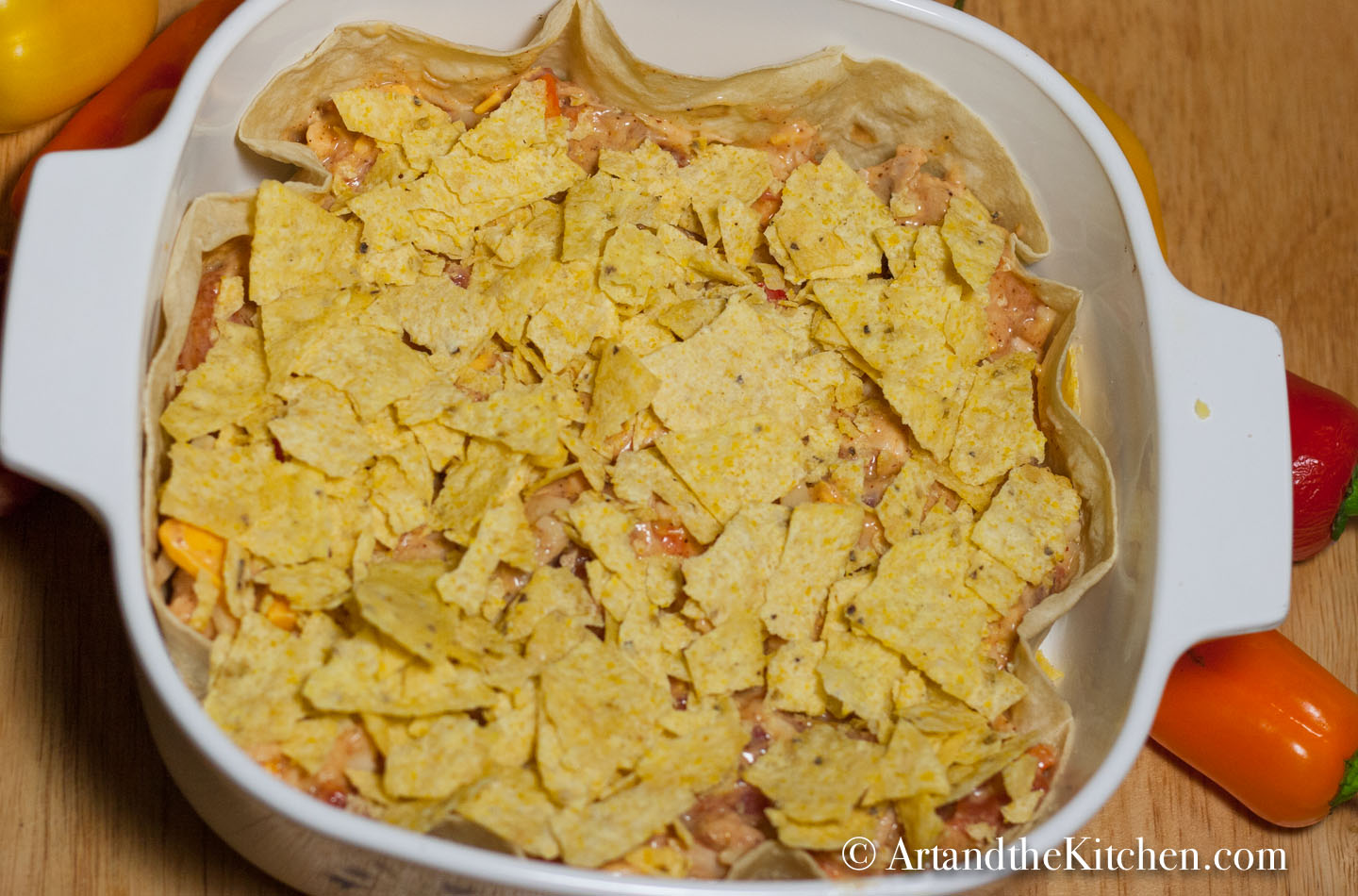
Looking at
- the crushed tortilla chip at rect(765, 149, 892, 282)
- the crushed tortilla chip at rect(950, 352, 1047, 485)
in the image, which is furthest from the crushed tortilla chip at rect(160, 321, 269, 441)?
the crushed tortilla chip at rect(950, 352, 1047, 485)

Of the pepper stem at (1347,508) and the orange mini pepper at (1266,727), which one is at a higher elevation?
the pepper stem at (1347,508)

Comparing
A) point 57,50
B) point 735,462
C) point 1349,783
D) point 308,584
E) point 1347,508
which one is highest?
point 57,50

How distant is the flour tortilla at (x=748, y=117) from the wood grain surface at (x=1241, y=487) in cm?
50

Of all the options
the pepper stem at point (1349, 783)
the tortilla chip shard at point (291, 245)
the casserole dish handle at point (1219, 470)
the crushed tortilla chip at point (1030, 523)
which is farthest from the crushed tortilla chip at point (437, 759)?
the pepper stem at point (1349, 783)

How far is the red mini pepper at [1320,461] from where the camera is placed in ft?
6.72

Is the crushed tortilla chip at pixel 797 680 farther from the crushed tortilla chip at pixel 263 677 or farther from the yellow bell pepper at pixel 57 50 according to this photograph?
the yellow bell pepper at pixel 57 50

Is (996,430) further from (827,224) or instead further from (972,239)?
(827,224)

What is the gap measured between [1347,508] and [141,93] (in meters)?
2.23

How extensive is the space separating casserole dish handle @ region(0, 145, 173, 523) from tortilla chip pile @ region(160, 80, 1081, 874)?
11 centimetres

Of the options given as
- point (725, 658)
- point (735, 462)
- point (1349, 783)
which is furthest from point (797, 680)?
point (1349, 783)

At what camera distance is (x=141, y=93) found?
2139 mm

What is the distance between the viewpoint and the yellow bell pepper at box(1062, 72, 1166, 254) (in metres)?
2.19

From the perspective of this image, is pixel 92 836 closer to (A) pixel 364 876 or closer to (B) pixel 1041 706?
(A) pixel 364 876

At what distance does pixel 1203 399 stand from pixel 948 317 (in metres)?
0.34
